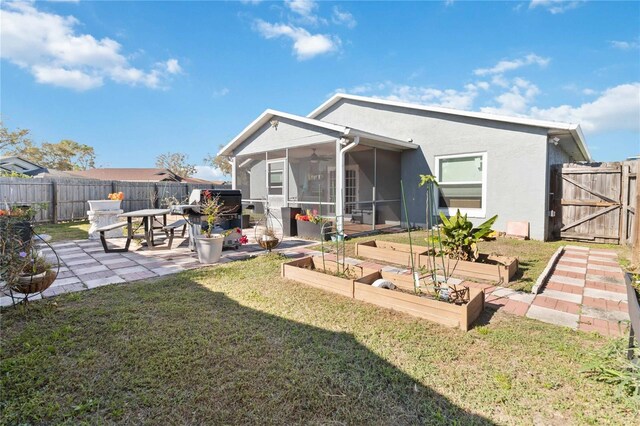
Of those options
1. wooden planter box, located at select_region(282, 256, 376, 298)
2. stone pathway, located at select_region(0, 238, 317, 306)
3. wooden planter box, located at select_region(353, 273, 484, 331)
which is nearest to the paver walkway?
wooden planter box, located at select_region(353, 273, 484, 331)

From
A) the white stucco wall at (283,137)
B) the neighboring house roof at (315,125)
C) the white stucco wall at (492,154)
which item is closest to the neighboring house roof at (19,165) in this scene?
the neighboring house roof at (315,125)

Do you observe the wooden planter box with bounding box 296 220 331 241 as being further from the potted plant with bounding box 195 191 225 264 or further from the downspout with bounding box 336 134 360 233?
the potted plant with bounding box 195 191 225 264

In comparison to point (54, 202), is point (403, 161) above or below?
above

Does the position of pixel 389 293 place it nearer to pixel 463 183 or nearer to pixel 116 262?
pixel 116 262

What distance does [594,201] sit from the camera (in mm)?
7738

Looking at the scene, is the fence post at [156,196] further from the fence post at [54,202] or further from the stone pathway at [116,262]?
the stone pathway at [116,262]

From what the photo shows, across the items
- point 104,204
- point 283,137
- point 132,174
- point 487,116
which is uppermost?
point 132,174

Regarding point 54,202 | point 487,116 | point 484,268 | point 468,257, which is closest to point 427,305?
point 484,268

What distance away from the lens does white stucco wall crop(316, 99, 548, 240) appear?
7789 millimetres

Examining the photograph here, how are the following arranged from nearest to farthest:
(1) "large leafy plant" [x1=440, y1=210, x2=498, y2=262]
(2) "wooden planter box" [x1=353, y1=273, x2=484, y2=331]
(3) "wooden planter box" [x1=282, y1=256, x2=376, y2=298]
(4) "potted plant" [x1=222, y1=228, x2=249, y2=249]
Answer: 1. (2) "wooden planter box" [x1=353, y1=273, x2=484, y2=331]
2. (3) "wooden planter box" [x1=282, y1=256, x2=376, y2=298]
3. (1) "large leafy plant" [x1=440, y1=210, x2=498, y2=262]
4. (4) "potted plant" [x1=222, y1=228, x2=249, y2=249]

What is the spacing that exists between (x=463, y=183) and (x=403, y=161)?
2009 mm

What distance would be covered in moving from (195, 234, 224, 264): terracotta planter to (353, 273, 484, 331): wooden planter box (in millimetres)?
2926

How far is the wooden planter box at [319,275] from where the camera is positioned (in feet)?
12.7

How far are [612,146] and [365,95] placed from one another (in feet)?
47.3
